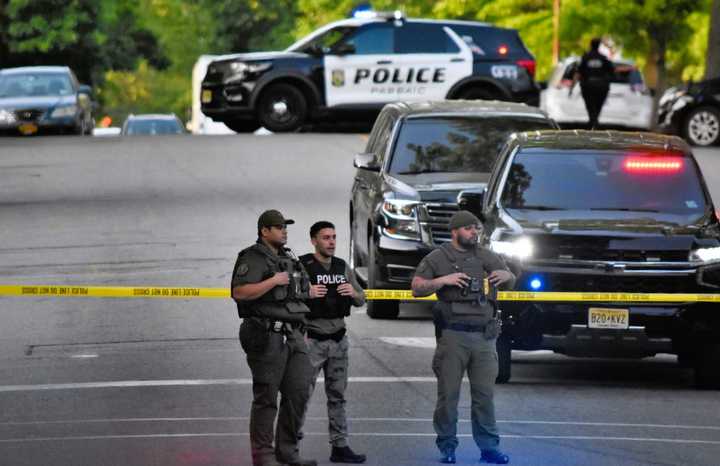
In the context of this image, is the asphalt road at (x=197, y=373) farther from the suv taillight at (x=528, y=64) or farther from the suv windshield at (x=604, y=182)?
the suv taillight at (x=528, y=64)

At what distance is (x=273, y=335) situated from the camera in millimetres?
10570

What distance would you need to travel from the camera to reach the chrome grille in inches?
682

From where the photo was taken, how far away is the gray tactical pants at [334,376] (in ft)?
35.8

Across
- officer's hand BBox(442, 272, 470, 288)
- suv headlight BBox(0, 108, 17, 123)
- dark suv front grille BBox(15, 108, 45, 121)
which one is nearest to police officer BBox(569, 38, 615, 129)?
dark suv front grille BBox(15, 108, 45, 121)

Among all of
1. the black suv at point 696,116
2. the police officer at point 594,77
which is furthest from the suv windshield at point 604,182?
the black suv at point 696,116

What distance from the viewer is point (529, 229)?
13.9 metres

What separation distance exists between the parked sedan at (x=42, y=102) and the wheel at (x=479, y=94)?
8.09 metres

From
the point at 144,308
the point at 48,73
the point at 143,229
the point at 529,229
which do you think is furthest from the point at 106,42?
the point at 529,229

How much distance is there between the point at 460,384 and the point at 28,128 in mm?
26325

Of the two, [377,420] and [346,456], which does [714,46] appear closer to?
[377,420]

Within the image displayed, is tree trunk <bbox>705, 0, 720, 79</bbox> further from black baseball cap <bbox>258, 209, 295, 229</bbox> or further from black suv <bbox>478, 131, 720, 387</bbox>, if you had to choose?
black baseball cap <bbox>258, 209, 295, 229</bbox>

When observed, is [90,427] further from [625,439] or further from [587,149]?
[587,149]

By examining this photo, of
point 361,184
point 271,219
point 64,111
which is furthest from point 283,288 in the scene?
point 64,111

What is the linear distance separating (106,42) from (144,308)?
47.4 meters
